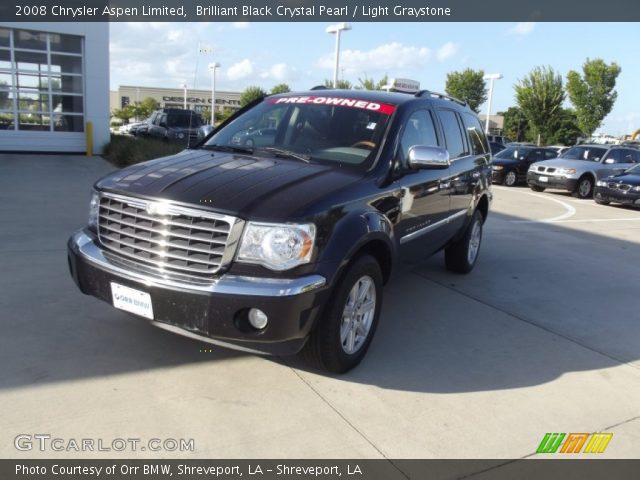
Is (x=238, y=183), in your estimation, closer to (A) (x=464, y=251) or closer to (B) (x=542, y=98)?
(A) (x=464, y=251)

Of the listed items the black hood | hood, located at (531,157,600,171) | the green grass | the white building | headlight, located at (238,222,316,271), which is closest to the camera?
headlight, located at (238,222,316,271)

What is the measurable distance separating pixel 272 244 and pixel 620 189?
47.5 ft

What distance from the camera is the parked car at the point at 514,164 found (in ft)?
64.3

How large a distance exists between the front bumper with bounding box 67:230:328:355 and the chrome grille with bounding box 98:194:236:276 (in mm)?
105

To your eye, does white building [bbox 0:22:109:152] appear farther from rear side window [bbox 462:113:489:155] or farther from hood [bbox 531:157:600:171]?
hood [bbox 531:157:600:171]

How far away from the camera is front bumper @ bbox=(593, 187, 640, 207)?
48.0ft

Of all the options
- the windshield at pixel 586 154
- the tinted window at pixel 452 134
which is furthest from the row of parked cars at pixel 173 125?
the tinted window at pixel 452 134

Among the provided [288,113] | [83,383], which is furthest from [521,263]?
[83,383]

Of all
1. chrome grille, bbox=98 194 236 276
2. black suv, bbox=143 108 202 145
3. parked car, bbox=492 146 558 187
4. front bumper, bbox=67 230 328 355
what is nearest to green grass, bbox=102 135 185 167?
black suv, bbox=143 108 202 145

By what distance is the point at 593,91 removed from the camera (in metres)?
40.2

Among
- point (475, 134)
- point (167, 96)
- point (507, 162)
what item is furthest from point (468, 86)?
point (167, 96)

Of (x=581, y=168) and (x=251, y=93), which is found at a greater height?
(x=251, y=93)

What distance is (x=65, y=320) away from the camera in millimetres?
4305

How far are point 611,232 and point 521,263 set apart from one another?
14.2 ft
